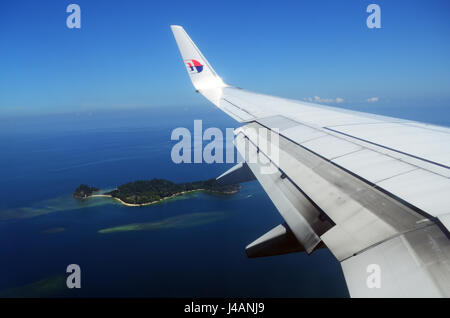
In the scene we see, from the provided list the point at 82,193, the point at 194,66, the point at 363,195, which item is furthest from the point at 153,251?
the point at 363,195

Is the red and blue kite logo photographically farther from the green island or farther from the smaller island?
the smaller island

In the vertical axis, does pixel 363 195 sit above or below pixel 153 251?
above

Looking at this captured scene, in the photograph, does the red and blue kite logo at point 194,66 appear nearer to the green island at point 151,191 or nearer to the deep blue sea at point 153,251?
the deep blue sea at point 153,251

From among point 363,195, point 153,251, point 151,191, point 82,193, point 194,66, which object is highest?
point 194,66

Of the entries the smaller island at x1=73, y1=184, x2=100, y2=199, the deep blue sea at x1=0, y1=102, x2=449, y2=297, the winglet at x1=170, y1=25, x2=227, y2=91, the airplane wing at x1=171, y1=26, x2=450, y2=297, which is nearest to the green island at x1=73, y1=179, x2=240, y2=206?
the smaller island at x1=73, y1=184, x2=100, y2=199

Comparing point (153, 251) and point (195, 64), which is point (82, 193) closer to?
point (153, 251)

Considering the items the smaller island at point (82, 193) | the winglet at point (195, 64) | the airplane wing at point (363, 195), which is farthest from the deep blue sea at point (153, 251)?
the airplane wing at point (363, 195)

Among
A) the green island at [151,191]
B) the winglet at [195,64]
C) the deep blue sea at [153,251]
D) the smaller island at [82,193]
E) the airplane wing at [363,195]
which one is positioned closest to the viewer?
the airplane wing at [363,195]

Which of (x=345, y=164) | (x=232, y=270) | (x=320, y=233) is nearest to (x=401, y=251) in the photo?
(x=320, y=233)
